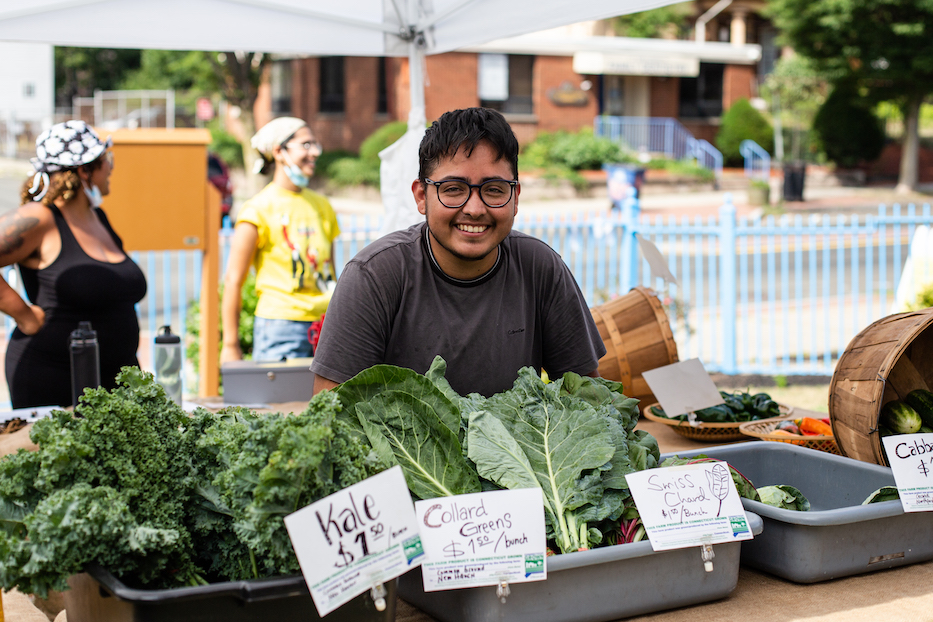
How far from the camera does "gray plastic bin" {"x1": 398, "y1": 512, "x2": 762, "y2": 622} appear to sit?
136 cm

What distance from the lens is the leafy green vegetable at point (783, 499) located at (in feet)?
5.57

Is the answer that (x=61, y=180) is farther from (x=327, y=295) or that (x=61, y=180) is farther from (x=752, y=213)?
(x=752, y=213)

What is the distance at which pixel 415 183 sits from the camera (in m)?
1.95

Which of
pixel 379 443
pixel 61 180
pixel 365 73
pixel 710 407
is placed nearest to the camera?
pixel 379 443

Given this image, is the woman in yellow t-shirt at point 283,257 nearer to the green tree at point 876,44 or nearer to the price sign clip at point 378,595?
the price sign clip at point 378,595

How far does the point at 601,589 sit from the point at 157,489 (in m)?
0.71

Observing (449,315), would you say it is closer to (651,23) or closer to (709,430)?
(709,430)

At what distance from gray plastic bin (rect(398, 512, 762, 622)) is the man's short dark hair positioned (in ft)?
2.76

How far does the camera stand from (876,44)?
20516 mm

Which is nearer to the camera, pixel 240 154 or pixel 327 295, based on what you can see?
pixel 327 295

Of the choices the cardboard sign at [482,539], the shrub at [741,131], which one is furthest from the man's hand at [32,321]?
the shrub at [741,131]

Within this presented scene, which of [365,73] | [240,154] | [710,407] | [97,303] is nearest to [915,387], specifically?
[710,407]

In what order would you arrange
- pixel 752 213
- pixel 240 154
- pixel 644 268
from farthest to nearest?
pixel 240 154 → pixel 752 213 → pixel 644 268

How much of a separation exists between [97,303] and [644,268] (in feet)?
22.2
